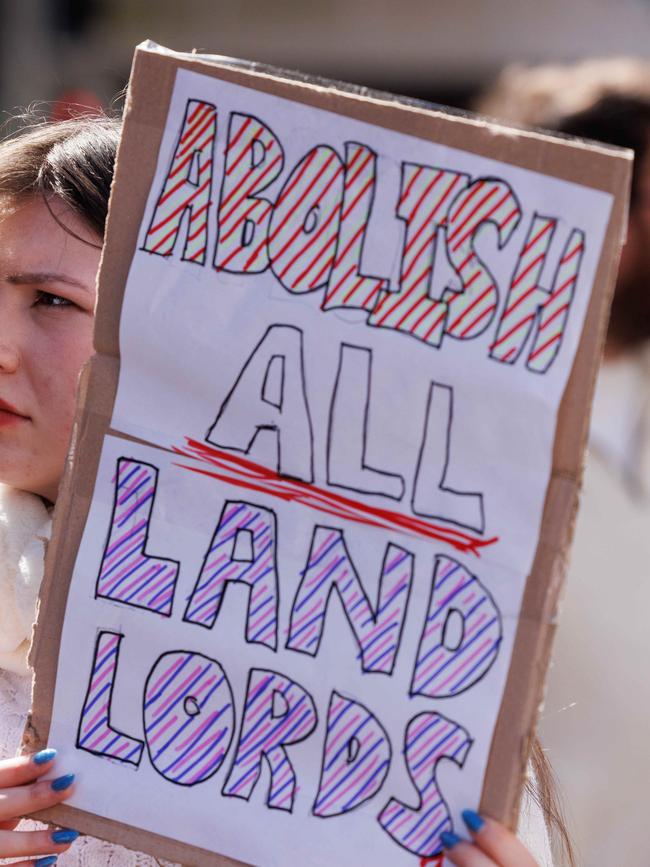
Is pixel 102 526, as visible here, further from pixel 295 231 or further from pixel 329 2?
pixel 329 2

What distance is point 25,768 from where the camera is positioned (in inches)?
39.7

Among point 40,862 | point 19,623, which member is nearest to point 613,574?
point 19,623

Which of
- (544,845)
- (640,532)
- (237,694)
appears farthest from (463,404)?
(640,532)

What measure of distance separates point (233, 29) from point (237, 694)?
18.3ft

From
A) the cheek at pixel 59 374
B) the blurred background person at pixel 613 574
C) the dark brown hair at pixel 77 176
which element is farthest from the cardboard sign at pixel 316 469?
the blurred background person at pixel 613 574

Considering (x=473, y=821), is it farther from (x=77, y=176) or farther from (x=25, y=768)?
(x=77, y=176)

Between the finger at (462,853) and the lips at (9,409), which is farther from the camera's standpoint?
the lips at (9,409)

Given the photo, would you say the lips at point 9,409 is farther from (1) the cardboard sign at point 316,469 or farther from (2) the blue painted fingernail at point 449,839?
(2) the blue painted fingernail at point 449,839

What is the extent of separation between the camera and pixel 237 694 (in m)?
0.98

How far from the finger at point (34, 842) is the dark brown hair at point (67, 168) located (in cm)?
65

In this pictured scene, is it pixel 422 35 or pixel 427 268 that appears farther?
pixel 422 35

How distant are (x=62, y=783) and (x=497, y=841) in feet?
1.23

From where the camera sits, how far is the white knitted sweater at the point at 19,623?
4.11 ft

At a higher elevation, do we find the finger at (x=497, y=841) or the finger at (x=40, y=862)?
the finger at (x=497, y=841)
